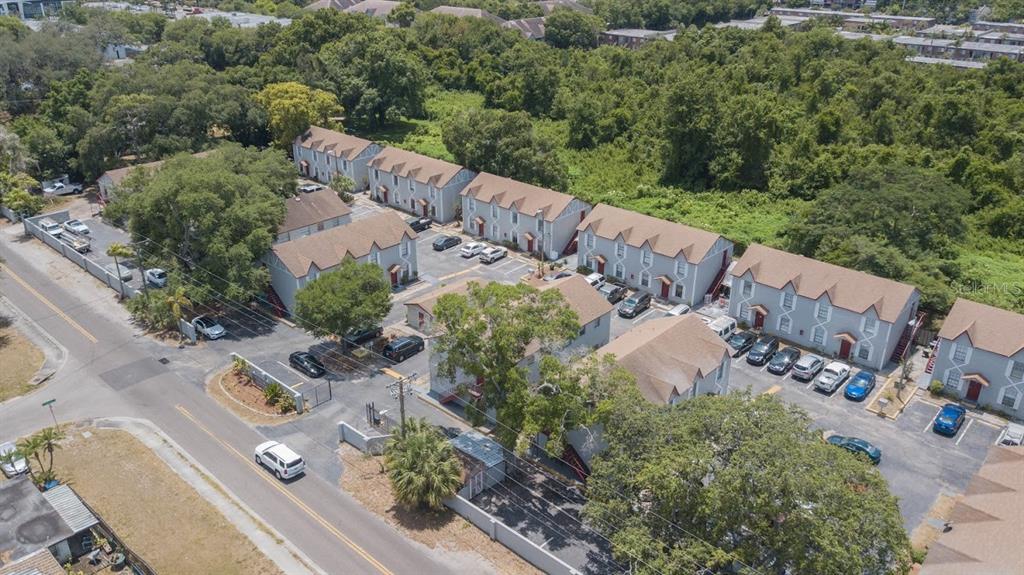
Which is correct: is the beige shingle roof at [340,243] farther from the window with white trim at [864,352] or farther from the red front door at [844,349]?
the window with white trim at [864,352]

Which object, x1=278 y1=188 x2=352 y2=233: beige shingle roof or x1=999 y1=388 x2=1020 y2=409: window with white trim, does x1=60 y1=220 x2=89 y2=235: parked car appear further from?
x1=999 y1=388 x2=1020 y2=409: window with white trim

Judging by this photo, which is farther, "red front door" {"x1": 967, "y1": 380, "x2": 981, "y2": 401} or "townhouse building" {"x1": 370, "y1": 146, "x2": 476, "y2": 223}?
"townhouse building" {"x1": 370, "y1": 146, "x2": 476, "y2": 223}

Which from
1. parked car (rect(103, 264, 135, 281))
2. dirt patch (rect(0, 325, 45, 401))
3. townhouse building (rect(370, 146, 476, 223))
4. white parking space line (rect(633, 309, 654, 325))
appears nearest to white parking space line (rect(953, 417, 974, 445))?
white parking space line (rect(633, 309, 654, 325))

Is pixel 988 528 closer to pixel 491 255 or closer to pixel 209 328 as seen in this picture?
pixel 491 255

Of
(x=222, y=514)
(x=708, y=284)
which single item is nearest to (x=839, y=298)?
(x=708, y=284)

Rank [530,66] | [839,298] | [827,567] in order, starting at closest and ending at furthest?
[827,567] → [839,298] → [530,66]

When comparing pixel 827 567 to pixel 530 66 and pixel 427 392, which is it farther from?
pixel 530 66
